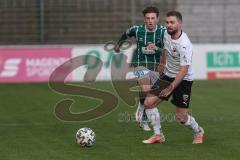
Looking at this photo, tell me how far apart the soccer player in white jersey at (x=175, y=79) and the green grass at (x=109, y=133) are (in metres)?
0.36

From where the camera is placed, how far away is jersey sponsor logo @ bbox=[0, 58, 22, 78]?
23.3 metres

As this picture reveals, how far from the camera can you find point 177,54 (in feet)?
34.2

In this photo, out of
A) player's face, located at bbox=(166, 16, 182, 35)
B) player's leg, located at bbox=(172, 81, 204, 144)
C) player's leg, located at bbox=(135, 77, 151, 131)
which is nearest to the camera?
player's face, located at bbox=(166, 16, 182, 35)

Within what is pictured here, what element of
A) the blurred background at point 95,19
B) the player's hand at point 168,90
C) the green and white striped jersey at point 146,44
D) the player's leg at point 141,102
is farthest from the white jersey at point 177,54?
the blurred background at point 95,19

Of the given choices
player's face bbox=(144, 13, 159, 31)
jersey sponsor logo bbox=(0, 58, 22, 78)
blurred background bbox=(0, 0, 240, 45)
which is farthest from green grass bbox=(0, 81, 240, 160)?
blurred background bbox=(0, 0, 240, 45)

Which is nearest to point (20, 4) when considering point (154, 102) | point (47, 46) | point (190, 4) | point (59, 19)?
point (59, 19)

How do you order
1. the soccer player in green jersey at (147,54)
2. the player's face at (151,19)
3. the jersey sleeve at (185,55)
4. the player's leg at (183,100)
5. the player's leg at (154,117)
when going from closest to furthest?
the jersey sleeve at (185,55) < the player's leg at (183,100) < the player's leg at (154,117) < the player's face at (151,19) < the soccer player in green jersey at (147,54)

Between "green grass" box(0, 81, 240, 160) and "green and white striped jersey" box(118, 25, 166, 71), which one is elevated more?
"green and white striped jersey" box(118, 25, 166, 71)

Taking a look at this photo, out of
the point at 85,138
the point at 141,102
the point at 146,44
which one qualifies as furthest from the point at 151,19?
the point at 85,138

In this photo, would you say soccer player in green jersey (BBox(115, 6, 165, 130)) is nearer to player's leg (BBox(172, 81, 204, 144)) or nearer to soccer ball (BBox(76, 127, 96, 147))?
player's leg (BBox(172, 81, 204, 144))

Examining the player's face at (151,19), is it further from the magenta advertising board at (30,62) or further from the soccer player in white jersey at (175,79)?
the magenta advertising board at (30,62)

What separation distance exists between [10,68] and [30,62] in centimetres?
72

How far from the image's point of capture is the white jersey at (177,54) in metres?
10.2

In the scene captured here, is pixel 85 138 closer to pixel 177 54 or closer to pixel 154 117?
pixel 154 117
